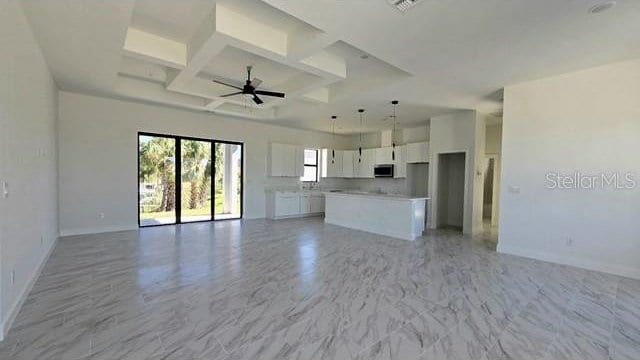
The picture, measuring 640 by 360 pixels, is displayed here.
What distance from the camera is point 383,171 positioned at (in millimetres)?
9039

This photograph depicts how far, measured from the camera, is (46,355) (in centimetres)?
207

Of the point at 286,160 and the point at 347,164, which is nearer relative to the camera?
the point at 286,160

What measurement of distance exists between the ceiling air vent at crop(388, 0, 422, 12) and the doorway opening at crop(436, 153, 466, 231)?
5.77m

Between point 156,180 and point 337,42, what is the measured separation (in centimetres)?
545

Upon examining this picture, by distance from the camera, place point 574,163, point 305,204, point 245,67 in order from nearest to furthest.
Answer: point 574,163, point 245,67, point 305,204

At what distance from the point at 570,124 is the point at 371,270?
374 cm

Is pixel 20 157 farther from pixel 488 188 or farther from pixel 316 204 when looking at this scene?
pixel 488 188

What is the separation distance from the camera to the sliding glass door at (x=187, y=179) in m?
6.92

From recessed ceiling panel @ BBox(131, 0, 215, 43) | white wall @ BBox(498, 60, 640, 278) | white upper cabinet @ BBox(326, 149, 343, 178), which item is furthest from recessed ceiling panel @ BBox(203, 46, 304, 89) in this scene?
white upper cabinet @ BBox(326, 149, 343, 178)

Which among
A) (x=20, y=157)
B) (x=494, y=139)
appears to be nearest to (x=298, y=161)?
(x=494, y=139)

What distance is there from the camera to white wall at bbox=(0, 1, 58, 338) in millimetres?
2428

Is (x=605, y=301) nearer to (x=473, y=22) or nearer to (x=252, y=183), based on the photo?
(x=473, y=22)

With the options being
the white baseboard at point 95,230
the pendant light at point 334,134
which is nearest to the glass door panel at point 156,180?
the white baseboard at point 95,230

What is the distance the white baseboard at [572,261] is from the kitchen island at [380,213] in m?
1.62
